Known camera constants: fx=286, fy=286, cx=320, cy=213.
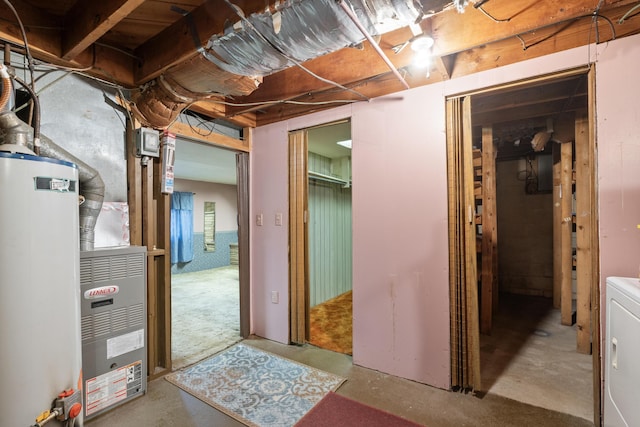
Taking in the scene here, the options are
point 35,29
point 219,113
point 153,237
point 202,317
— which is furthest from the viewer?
point 202,317

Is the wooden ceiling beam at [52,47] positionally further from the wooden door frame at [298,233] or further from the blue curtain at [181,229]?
the blue curtain at [181,229]

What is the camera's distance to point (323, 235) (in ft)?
13.1

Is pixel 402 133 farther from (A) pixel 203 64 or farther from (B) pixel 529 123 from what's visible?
(B) pixel 529 123

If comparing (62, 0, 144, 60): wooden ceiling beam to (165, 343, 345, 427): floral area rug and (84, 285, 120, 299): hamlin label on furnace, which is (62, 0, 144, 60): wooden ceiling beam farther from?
(165, 343, 345, 427): floral area rug

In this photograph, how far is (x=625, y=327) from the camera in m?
1.14

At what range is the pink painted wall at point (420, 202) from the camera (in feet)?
4.97

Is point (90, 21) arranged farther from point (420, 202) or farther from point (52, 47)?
point (420, 202)

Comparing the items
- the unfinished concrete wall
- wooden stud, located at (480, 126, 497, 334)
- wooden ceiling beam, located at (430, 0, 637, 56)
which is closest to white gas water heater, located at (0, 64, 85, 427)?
wooden ceiling beam, located at (430, 0, 637, 56)

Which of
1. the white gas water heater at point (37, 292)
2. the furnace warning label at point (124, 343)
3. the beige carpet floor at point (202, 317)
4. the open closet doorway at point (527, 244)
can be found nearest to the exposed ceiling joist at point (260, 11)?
the open closet doorway at point (527, 244)

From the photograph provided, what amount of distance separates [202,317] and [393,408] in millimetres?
2609

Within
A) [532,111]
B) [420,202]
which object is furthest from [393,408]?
[532,111]

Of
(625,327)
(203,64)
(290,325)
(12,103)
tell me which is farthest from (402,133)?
(12,103)

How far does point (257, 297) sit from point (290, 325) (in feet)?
1.52

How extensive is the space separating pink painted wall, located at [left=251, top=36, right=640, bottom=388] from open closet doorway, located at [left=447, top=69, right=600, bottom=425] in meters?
0.07
